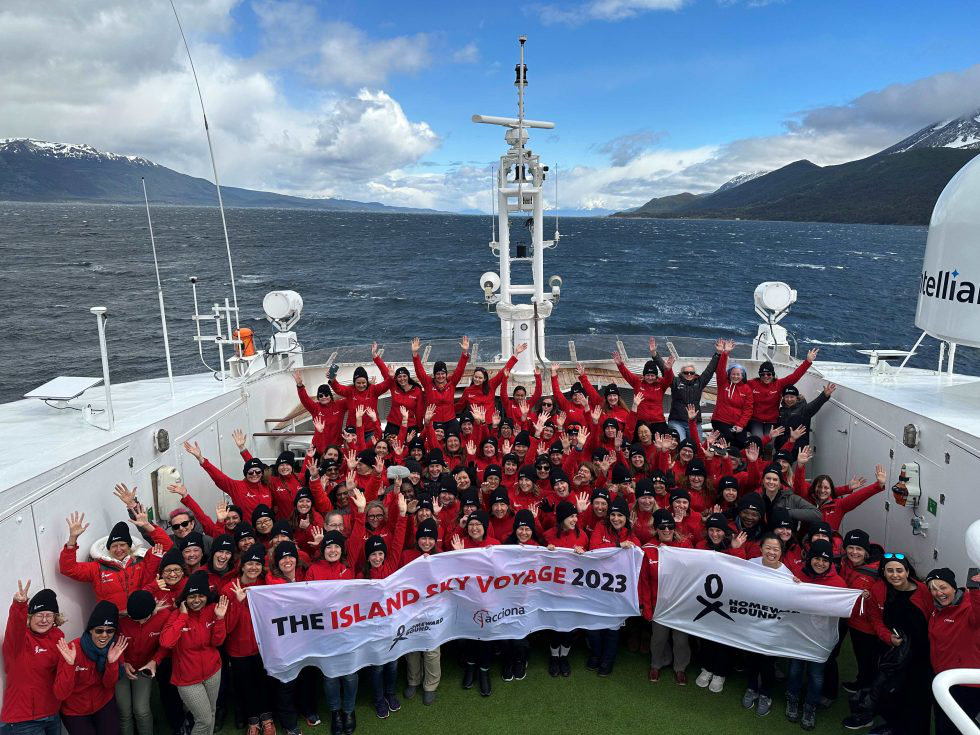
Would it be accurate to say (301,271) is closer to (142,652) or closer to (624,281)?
(624,281)

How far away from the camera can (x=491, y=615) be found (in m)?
6.72

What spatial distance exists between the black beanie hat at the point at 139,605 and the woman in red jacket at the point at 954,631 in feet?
21.5

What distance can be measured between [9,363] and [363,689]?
39.6 meters

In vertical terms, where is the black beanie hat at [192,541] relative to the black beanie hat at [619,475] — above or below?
above

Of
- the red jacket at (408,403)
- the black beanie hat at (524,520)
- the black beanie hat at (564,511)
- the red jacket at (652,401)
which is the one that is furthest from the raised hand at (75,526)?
the red jacket at (652,401)

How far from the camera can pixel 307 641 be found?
613cm

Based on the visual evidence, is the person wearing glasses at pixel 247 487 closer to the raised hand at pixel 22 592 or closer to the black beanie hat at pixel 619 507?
the raised hand at pixel 22 592

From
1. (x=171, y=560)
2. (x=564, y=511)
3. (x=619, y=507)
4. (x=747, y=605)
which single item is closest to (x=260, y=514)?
(x=171, y=560)

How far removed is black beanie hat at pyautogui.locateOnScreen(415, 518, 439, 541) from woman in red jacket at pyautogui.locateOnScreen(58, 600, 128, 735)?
8.93ft

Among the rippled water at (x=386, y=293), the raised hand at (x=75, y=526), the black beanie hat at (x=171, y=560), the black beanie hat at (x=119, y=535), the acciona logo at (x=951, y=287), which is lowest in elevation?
the rippled water at (x=386, y=293)

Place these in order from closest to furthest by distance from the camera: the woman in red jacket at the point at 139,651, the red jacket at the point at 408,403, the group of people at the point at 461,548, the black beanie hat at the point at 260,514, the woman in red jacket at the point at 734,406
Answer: the group of people at the point at 461,548
the woman in red jacket at the point at 139,651
the black beanie hat at the point at 260,514
the woman in red jacket at the point at 734,406
the red jacket at the point at 408,403

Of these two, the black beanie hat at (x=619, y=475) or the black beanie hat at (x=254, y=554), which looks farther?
the black beanie hat at (x=619, y=475)

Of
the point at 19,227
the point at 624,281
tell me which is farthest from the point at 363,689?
the point at 19,227

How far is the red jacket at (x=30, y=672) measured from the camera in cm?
495
